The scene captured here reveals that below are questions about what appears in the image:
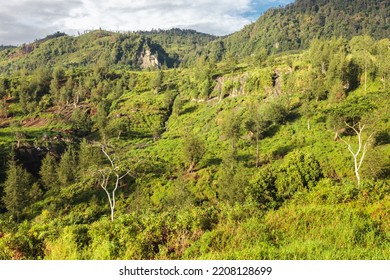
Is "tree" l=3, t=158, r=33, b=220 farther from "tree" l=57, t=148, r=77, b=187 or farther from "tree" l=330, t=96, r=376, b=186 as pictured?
"tree" l=330, t=96, r=376, b=186

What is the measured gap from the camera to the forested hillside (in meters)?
11.3

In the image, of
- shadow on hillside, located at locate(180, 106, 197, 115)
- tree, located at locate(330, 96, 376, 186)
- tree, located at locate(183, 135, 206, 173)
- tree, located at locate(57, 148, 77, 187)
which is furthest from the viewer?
shadow on hillside, located at locate(180, 106, 197, 115)

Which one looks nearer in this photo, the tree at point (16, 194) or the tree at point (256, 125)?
the tree at point (16, 194)

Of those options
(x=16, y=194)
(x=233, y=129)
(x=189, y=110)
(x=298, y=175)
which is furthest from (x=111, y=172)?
(x=189, y=110)

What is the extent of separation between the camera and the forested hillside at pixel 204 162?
37.1 ft

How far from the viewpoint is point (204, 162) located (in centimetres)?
7431

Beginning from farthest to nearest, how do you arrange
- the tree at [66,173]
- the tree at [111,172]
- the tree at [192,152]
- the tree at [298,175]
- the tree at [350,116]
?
the tree at [66,173] → the tree at [192,152] → the tree at [350,116] → the tree at [111,172] → the tree at [298,175]

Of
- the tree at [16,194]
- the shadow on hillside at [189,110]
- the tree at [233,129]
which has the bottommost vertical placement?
the tree at [16,194]

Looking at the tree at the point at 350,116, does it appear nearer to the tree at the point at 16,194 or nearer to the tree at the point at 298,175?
the tree at the point at 298,175

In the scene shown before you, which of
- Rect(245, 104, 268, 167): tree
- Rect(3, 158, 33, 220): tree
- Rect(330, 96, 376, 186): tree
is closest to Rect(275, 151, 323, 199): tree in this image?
Rect(330, 96, 376, 186): tree

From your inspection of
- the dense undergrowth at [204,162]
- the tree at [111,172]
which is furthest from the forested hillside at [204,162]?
the tree at [111,172]
